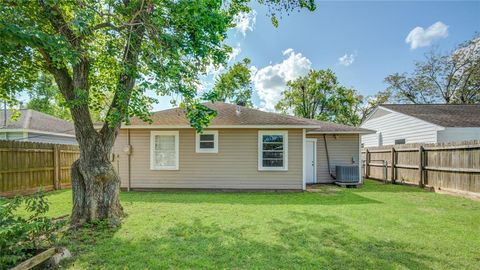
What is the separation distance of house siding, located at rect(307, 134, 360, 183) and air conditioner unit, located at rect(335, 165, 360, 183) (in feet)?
2.61

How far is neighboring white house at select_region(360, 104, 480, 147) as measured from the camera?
499 inches

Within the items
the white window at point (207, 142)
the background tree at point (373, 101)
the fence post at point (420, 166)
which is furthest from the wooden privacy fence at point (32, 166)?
the background tree at point (373, 101)

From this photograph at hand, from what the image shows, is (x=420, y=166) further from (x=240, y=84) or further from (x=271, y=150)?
(x=240, y=84)

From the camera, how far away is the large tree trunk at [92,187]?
5312mm

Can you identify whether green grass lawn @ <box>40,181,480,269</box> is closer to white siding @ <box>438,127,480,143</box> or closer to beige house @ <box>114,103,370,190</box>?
beige house @ <box>114,103,370,190</box>

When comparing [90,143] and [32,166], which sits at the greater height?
[90,143]

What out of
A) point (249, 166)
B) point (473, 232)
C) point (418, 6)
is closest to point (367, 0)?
point (418, 6)

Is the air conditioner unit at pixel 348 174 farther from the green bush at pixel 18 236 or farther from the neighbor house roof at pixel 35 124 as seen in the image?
the neighbor house roof at pixel 35 124

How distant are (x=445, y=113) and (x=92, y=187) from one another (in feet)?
57.8

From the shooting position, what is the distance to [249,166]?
975 cm

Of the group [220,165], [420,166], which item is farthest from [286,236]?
[420,166]

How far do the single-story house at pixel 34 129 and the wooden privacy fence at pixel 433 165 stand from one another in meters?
16.6

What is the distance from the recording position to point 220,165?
980cm

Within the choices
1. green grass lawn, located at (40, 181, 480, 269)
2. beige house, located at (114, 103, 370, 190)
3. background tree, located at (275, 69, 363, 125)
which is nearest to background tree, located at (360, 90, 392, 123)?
background tree, located at (275, 69, 363, 125)
